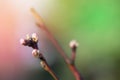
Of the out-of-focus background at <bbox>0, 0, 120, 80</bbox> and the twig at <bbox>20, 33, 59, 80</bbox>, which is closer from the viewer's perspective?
the twig at <bbox>20, 33, 59, 80</bbox>

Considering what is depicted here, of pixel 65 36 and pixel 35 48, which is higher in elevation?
pixel 65 36

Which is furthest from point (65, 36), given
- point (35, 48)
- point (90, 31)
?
point (35, 48)

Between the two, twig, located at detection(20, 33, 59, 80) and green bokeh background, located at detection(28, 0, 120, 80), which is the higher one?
green bokeh background, located at detection(28, 0, 120, 80)

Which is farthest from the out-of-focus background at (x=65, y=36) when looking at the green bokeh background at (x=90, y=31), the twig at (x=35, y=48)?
the twig at (x=35, y=48)

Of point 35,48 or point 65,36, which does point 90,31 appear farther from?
point 35,48

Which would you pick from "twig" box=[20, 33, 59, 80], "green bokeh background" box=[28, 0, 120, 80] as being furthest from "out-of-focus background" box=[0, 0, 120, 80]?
"twig" box=[20, 33, 59, 80]

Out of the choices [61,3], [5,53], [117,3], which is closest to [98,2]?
[117,3]

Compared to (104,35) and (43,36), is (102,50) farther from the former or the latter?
(43,36)

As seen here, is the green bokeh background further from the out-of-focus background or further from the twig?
the twig
